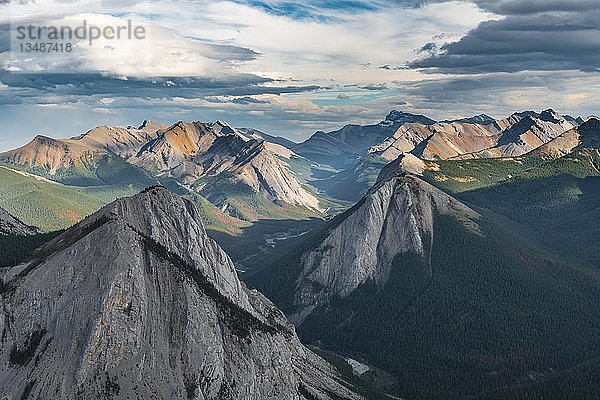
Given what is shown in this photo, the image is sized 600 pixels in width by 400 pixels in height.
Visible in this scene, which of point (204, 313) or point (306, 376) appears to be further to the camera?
point (306, 376)

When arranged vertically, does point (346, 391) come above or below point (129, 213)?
below

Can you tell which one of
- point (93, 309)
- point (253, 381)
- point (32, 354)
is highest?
point (93, 309)

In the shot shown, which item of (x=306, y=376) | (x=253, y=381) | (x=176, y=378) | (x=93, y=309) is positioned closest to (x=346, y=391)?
(x=306, y=376)

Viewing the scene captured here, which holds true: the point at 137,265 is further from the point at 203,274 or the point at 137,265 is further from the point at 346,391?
the point at 346,391

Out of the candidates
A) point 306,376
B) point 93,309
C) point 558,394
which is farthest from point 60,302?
point 558,394

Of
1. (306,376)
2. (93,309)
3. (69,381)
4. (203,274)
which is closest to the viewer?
(69,381)

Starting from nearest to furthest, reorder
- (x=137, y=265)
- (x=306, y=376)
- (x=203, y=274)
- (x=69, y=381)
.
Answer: (x=69, y=381) < (x=137, y=265) < (x=203, y=274) < (x=306, y=376)

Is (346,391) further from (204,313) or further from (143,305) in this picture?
(143,305)
